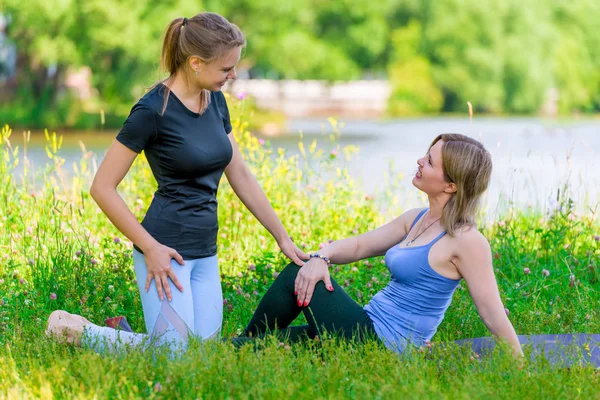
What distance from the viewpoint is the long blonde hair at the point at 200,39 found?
11.3ft

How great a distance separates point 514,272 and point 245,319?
1808mm

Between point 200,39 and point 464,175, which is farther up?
point 200,39

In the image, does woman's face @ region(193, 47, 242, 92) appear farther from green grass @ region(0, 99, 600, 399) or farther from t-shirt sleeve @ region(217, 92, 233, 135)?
green grass @ region(0, 99, 600, 399)

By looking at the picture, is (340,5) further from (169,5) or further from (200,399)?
(200,399)

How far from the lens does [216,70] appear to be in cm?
349

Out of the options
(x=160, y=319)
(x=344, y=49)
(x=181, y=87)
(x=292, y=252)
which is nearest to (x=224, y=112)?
(x=181, y=87)

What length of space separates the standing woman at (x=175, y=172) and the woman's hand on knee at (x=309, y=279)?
0.43m

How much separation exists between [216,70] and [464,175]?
44.3 inches

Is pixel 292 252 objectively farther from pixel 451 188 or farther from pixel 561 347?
pixel 561 347

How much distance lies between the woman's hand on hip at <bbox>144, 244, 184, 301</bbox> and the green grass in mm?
313

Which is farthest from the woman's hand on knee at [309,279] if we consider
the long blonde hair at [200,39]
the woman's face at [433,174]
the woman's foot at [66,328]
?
the woman's foot at [66,328]

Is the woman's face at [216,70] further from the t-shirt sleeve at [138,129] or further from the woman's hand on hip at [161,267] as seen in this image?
the woman's hand on hip at [161,267]

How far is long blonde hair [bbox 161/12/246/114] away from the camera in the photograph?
3455mm

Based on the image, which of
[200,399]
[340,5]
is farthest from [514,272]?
[340,5]
